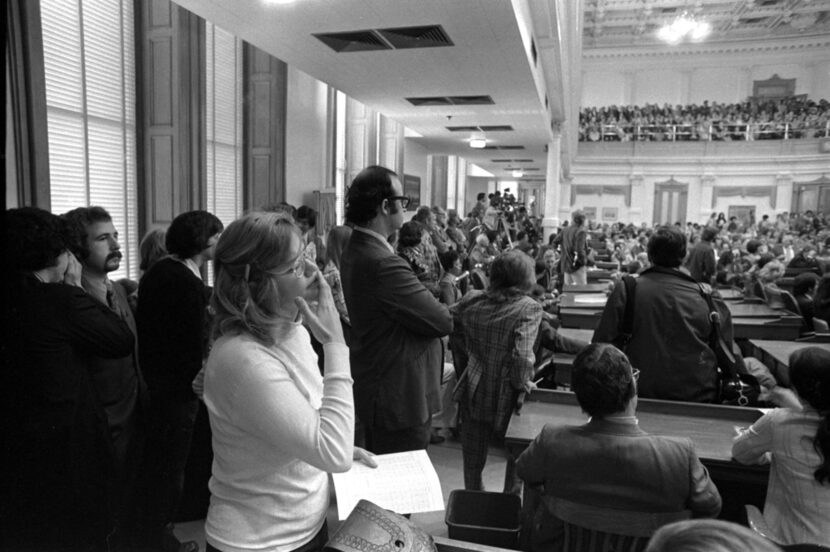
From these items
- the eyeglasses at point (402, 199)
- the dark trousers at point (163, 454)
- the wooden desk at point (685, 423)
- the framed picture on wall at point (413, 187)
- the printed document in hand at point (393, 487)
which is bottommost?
the dark trousers at point (163, 454)

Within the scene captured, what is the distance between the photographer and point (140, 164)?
5.55m

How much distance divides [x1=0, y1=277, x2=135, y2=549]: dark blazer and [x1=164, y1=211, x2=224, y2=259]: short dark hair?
555 mm

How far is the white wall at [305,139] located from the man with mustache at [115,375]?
537 cm

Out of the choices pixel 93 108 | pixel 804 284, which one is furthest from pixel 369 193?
pixel 804 284

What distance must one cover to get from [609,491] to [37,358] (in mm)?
1725

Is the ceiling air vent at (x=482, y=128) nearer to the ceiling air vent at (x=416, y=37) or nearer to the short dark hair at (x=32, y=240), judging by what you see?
the ceiling air vent at (x=416, y=37)

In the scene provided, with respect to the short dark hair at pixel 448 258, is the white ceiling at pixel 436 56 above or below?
above

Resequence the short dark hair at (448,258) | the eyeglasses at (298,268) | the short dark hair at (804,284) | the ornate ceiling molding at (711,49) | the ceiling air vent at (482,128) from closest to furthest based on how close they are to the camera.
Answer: the eyeglasses at (298,268) < the short dark hair at (448,258) < the short dark hair at (804,284) < the ceiling air vent at (482,128) < the ornate ceiling molding at (711,49)

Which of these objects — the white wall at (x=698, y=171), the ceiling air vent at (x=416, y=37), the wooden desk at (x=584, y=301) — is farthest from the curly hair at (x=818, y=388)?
the white wall at (x=698, y=171)

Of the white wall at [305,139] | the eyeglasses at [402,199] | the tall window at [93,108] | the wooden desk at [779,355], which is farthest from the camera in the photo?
the white wall at [305,139]

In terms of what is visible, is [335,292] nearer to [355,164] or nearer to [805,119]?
[355,164]

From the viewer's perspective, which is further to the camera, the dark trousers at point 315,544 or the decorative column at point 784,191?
the decorative column at point 784,191

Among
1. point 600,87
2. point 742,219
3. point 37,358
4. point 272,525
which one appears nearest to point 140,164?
point 37,358

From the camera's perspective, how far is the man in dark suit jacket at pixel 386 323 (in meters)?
2.07
